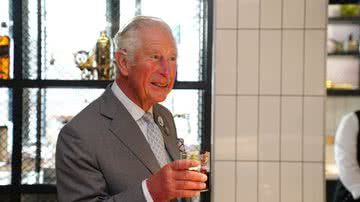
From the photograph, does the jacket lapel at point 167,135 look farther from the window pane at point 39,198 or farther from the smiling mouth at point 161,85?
the window pane at point 39,198

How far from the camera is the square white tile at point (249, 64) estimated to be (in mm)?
2408

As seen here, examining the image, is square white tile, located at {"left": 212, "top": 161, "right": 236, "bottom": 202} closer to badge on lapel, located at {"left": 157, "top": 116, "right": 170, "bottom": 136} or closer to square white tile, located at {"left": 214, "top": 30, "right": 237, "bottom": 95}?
square white tile, located at {"left": 214, "top": 30, "right": 237, "bottom": 95}

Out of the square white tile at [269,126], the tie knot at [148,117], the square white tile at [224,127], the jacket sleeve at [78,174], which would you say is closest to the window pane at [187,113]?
the square white tile at [224,127]

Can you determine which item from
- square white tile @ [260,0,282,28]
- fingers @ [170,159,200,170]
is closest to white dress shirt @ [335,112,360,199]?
square white tile @ [260,0,282,28]

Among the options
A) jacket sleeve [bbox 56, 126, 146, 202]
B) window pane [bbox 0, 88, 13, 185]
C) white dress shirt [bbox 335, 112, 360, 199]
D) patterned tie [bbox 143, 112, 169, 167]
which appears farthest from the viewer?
white dress shirt [bbox 335, 112, 360, 199]

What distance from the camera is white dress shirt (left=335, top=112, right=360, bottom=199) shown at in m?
3.84

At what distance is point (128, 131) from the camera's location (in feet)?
5.78

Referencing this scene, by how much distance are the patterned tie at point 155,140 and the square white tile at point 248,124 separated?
62 cm

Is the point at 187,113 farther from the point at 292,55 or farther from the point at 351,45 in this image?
the point at 351,45

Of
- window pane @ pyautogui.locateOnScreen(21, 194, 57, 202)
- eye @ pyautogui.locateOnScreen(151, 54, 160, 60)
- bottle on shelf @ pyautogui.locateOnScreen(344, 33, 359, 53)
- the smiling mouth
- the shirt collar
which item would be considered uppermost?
bottle on shelf @ pyautogui.locateOnScreen(344, 33, 359, 53)

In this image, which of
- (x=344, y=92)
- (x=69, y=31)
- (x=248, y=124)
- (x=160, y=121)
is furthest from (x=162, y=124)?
(x=344, y=92)

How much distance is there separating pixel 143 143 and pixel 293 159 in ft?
3.01

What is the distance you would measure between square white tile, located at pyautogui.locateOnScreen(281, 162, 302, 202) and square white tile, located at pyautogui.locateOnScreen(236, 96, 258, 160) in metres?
0.16

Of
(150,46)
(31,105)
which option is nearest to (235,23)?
(150,46)
